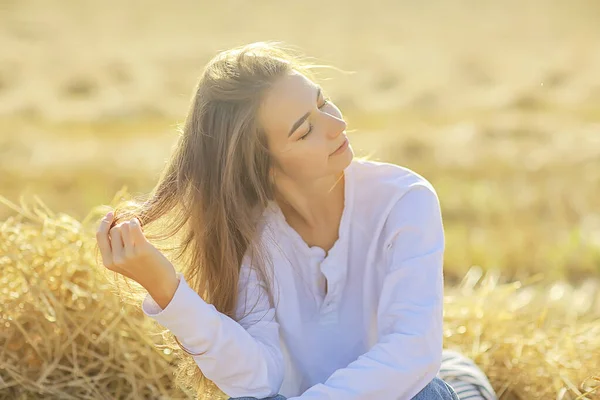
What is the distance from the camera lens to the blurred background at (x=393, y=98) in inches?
233

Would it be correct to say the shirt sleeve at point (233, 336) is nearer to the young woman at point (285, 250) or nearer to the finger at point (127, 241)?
the young woman at point (285, 250)

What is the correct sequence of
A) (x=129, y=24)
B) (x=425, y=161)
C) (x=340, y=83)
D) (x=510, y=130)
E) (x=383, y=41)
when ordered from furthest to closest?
(x=129, y=24) → (x=383, y=41) → (x=340, y=83) → (x=510, y=130) → (x=425, y=161)

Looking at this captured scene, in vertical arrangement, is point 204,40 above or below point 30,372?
below

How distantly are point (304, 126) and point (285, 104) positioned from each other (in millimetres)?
66

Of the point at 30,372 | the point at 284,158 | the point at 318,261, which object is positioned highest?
the point at 284,158

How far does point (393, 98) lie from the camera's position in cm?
935

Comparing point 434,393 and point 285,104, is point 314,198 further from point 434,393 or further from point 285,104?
point 434,393

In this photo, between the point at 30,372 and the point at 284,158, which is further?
the point at 30,372

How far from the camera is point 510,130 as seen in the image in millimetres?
7586

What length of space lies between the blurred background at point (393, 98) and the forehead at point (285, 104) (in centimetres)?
105

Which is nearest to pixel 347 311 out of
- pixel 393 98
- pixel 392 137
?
pixel 392 137

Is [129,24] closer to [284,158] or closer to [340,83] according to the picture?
[340,83]

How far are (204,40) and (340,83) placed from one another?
2.37m

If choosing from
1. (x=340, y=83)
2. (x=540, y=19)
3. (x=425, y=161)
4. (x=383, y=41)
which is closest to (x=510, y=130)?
(x=425, y=161)
